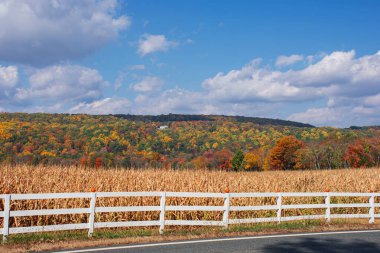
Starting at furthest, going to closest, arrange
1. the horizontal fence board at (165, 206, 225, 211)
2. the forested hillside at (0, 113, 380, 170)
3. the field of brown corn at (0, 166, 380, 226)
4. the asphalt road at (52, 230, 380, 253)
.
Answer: the forested hillside at (0, 113, 380, 170), the field of brown corn at (0, 166, 380, 226), the horizontal fence board at (165, 206, 225, 211), the asphalt road at (52, 230, 380, 253)

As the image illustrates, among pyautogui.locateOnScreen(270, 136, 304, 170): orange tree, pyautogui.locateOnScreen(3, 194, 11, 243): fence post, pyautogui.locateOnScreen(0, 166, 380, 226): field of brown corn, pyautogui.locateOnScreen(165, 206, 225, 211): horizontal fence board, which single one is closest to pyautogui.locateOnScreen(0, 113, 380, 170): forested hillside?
pyautogui.locateOnScreen(270, 136, 304, 170): orange tree

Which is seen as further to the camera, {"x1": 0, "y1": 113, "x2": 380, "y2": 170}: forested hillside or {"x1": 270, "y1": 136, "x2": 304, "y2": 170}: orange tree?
{"x1": 270, "y1": 136, "x2": 304, "y2": 170}: orange tree

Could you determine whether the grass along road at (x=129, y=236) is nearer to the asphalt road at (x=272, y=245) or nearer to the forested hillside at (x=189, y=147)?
the asphalt road at (x=272, y=245)

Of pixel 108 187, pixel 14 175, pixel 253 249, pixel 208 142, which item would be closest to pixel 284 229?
pixel 253 249

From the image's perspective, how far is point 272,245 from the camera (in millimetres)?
11734

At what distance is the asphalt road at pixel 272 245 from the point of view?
35.6ft

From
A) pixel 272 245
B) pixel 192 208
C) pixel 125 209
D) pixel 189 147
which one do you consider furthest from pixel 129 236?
pixel 189 147

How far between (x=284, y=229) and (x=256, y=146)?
105m

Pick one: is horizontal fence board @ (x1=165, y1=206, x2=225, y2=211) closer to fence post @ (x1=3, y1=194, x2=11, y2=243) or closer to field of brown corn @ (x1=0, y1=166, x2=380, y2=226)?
field of brown corn @ (x1=0, y1=166, x2=380, y2=226)

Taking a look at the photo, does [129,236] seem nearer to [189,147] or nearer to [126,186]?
[126,186]

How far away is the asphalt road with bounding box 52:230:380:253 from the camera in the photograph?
427 inches

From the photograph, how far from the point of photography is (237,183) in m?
22.8

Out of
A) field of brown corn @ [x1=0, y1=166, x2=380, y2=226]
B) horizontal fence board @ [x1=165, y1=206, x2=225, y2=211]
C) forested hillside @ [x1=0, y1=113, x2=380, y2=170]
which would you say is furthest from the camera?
forested hillside @ [x1=0, y1=113, x2=380, y2=170]

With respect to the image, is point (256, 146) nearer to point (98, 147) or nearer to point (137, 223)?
point (98, 147)
